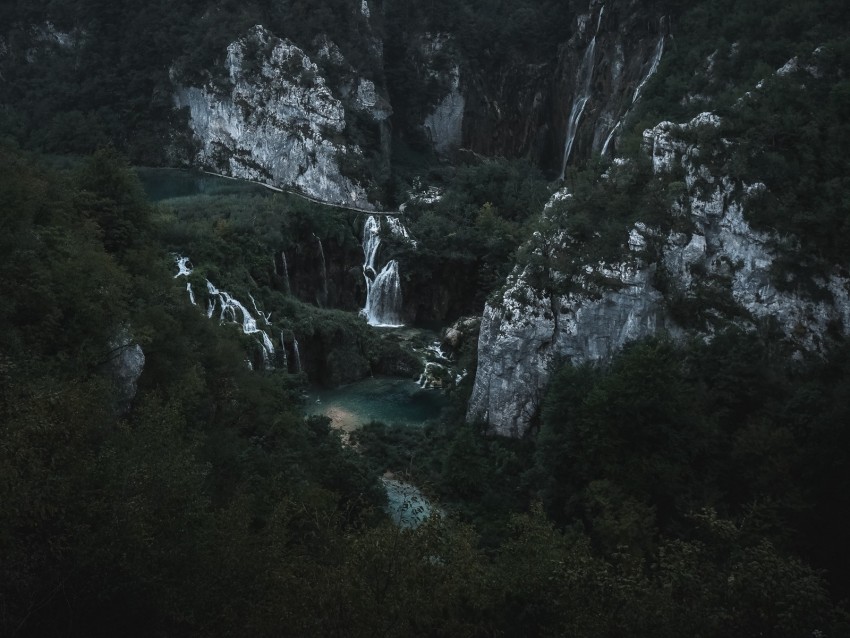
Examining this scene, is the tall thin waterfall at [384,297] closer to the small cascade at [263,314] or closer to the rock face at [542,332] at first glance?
the small cascade at [263,314]

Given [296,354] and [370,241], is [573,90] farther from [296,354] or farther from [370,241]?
[296,354]

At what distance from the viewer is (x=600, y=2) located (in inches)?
1877

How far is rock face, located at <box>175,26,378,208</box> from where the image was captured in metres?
54.2

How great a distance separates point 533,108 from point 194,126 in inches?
1188

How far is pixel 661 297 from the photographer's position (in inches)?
1040

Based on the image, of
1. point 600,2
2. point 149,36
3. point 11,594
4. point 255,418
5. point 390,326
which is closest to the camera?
point 11,594

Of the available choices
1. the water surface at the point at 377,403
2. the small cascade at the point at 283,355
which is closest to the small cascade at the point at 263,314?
the small cascade at the point at 283,355

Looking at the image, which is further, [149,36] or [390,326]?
[149,36]

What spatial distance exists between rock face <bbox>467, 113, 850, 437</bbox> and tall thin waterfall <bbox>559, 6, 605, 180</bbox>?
20.5 m

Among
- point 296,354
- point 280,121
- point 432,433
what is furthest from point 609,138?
point 280,121

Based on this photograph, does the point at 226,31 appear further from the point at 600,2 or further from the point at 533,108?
the point at 600,2

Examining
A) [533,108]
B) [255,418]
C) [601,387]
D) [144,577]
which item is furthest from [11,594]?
[533,108]

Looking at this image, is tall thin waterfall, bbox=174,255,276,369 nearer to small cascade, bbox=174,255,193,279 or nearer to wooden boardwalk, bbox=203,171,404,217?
small cascade, bbox=174,255,193,279

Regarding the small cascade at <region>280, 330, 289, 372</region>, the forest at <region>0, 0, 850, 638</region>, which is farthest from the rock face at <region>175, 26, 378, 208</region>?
the small cascade at <region>280, 330, 289, 372</region>
